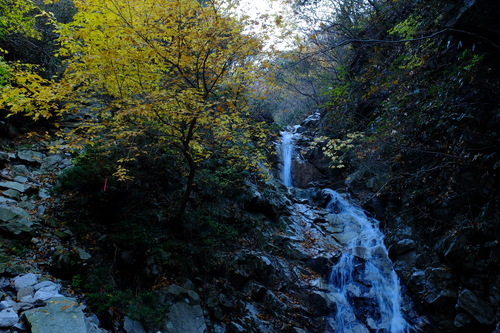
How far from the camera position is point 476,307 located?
5535mm

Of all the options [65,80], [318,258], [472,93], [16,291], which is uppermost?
[472,93]

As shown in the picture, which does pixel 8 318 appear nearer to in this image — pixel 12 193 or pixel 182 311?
pixel 182 311

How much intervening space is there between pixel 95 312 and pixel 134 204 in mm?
2856

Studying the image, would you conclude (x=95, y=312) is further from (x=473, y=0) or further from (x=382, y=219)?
(x=382, y=219)

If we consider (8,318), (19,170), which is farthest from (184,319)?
(19,170)

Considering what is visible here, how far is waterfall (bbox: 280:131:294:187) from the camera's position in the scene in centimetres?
1530

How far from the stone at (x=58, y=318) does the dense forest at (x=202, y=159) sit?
11.3 inches

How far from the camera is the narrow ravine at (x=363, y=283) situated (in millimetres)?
6484

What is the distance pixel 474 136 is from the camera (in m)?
5.43

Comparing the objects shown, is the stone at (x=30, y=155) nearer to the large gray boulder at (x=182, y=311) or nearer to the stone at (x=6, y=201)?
the stone at (x=6, y=201)

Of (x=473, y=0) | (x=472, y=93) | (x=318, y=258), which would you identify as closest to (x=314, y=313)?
(x=318, y=258)

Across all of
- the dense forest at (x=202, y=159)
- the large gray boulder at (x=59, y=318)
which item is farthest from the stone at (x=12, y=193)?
the large gray boulder at (x=59, y=318)

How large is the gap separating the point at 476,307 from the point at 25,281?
8.65 m

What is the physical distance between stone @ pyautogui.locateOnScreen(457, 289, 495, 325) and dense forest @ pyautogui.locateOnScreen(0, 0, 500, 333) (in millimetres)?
35
